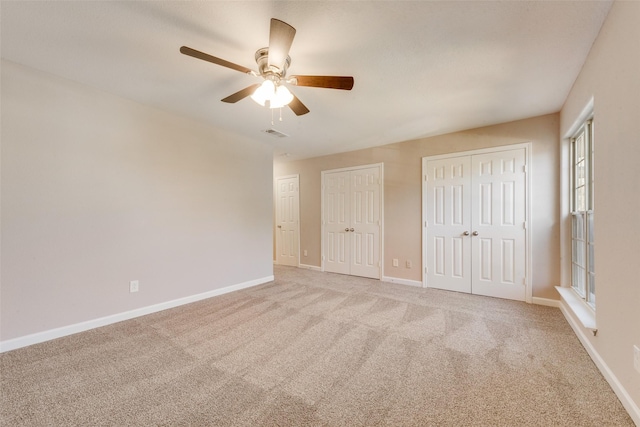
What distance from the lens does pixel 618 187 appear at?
5.14 feet

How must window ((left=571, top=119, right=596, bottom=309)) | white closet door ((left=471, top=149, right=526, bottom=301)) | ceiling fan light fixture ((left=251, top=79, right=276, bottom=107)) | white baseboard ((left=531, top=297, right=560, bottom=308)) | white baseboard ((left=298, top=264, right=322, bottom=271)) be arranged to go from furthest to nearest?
white baseboard ((left=298, top=264, right=322, bottom=271)) < white closet door ((left=471, top=149, right=526, bottom=301)) < white baseboard ((left=531, top=297, right=560, bottom=308)) < window ((left=571, top=119, right=596, bottom=309)) < ceiling fan light fixture ((left=251, top=79, right=276, bottom=107))

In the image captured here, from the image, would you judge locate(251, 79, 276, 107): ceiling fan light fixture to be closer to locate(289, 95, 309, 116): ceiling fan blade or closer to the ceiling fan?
the ceiling fan

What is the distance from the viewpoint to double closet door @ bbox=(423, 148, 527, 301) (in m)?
3.39

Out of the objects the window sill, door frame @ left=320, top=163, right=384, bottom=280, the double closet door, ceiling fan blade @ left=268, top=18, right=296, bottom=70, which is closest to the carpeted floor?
the window sill

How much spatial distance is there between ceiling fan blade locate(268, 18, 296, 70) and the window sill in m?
2.99

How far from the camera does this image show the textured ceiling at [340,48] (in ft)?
5.27

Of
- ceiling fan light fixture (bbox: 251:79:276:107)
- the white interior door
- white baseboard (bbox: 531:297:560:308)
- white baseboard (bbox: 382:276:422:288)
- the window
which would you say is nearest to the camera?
ceiling fan light fixture (bbox: 251:79:276:107)

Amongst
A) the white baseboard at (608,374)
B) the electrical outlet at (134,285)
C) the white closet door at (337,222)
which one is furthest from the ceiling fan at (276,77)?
the white closet door at (337,222)

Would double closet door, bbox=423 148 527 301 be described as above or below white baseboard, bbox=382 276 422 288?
above

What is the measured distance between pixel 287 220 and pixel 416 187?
2.97 meters

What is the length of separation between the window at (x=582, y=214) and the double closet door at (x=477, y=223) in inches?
18.5

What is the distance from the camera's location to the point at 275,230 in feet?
20.2

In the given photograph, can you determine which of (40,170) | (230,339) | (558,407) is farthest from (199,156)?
(558,407)

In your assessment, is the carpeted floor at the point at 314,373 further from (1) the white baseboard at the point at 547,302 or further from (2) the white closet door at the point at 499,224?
(2) the white closet door at the point at 499,224
